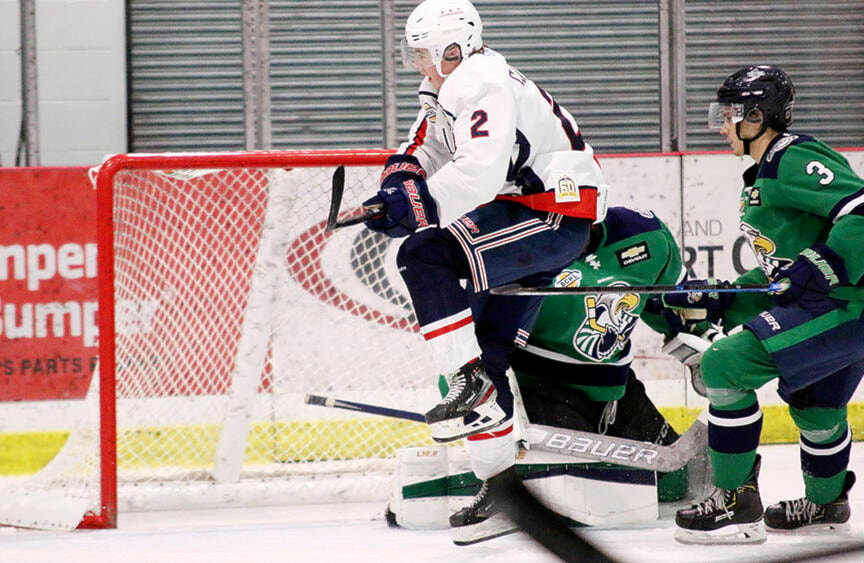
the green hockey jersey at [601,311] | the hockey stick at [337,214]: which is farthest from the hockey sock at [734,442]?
the hockey stick at [337,214]

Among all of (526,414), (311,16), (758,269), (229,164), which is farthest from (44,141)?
(758,269)

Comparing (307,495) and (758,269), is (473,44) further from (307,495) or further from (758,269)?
(307,495)

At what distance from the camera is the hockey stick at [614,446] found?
120 inches

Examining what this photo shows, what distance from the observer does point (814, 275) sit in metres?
2.69

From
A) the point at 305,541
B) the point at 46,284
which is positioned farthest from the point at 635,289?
the point at 46,284

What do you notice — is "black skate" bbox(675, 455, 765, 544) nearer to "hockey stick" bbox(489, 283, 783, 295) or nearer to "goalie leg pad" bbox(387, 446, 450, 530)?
"hockey stick" bbox(489, 283, 783, 295)

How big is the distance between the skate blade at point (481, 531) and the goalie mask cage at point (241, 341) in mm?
811

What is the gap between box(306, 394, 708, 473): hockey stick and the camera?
304 cm

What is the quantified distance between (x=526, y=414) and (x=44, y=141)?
3510 mm

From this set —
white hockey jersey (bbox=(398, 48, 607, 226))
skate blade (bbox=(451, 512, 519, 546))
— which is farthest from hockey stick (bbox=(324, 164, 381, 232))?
skate blade (bbox=(451, 512, 519, 546))

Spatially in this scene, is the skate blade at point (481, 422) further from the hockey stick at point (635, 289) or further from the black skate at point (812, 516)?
the black skate at point (812, 516)

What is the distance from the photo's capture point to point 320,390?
3.97 m

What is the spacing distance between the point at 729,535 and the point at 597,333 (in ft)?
2.20

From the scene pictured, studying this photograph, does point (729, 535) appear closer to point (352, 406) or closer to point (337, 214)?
point (352, 406)
